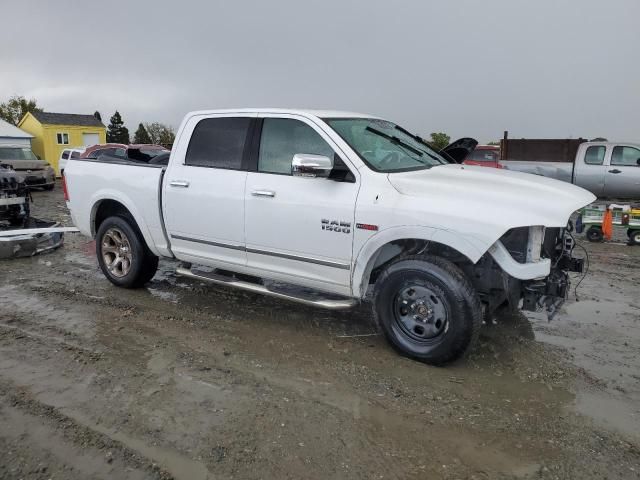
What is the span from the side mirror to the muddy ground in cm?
148

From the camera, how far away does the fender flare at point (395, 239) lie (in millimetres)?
3607

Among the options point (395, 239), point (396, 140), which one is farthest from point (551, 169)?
point (395, 239)

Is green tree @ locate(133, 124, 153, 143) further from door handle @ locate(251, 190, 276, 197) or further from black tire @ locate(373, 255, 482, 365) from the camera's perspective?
black tire @ locate(373, 255, 482, 365)

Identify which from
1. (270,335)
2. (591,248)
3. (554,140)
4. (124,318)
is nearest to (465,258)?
(270,335)

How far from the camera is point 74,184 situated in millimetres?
6066

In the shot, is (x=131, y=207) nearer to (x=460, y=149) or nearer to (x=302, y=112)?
(x=302, y=112)

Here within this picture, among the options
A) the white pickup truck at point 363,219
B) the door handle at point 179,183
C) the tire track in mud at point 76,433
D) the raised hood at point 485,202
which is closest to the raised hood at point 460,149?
the white pickup truck at point 363,219

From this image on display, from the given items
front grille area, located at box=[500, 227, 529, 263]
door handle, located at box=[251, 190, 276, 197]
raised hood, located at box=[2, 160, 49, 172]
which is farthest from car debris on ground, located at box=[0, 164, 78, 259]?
raised hood, located at box=[2, 160, 49, 172]

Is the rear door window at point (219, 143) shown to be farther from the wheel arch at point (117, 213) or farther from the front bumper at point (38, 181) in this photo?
the front bumper at point (38, 181)

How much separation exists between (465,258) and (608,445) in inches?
61.1

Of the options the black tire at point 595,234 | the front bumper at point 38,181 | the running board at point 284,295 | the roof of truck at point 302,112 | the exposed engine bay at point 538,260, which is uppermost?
the roof of truck at point 302,112

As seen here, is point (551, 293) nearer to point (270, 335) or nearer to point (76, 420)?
point (270, 335)

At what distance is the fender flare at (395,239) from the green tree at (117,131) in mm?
56374

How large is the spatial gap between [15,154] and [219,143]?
66.5 ft
